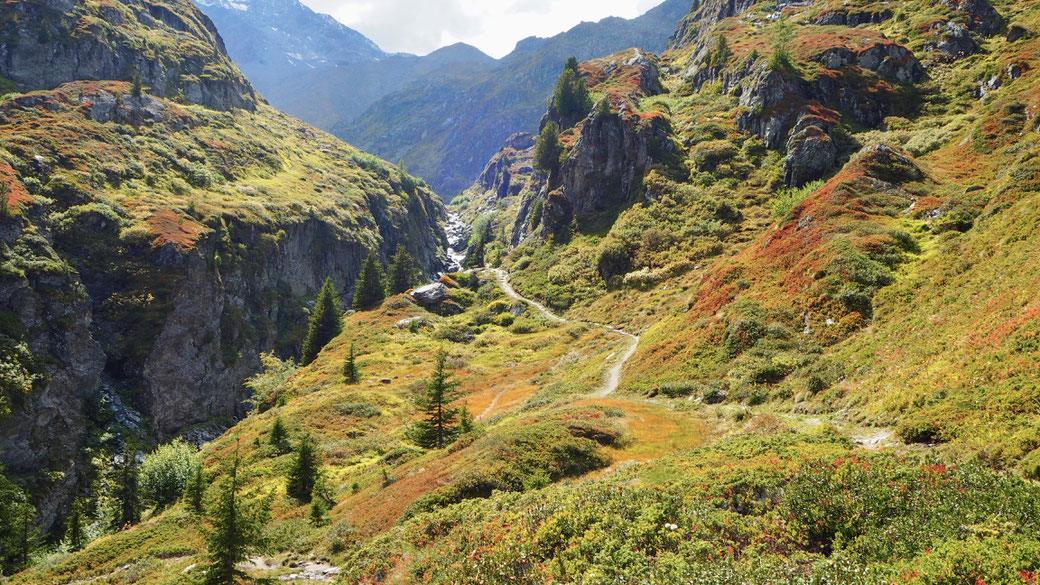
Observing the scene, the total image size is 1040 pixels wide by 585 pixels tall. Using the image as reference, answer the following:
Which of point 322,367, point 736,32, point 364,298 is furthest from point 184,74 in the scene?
point 736,32

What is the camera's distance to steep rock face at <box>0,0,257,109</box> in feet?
380

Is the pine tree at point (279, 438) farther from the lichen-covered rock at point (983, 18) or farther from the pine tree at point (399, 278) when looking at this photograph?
the lichen-covered rock at point (983, 18)

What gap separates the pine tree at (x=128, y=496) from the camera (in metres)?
38.0

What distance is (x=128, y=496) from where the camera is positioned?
1505 inches

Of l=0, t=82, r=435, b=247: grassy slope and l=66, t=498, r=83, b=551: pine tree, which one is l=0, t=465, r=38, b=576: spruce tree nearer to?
l=66, t=498, r=83, b=551: pine tree

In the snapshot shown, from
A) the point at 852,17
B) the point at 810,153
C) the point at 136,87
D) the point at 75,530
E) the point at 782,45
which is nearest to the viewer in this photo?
the point at 75,530

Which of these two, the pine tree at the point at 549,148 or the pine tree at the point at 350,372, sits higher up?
the pine tree at the point at 549,148

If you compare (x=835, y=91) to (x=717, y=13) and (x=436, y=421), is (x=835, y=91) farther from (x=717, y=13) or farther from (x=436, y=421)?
(x=717, y=13)

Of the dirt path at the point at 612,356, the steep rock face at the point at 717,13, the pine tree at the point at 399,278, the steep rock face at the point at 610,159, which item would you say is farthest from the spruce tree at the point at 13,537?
the steep rock face at the point at 717,13

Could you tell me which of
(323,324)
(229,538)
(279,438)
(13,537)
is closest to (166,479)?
(279,438)

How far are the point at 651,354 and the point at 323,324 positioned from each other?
68429 mm

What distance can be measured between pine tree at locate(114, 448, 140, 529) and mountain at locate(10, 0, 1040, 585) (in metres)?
0.47

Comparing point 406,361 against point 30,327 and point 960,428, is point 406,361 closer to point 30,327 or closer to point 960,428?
point 30,327

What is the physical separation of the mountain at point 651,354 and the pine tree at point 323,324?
1377 millimetres
